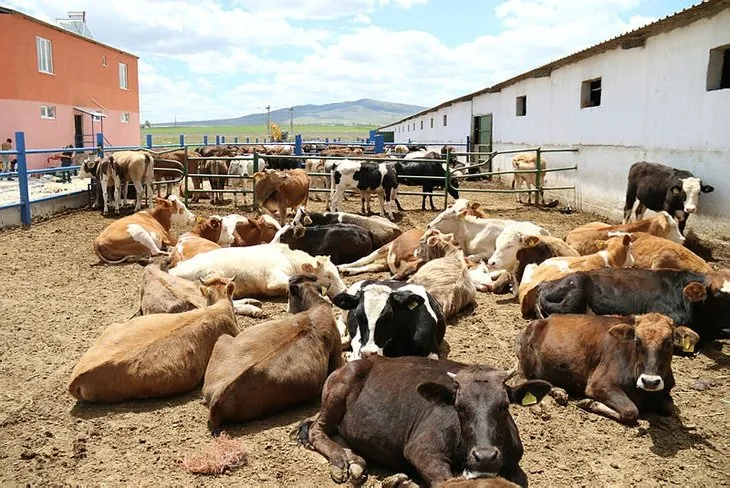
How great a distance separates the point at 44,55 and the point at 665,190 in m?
26.1

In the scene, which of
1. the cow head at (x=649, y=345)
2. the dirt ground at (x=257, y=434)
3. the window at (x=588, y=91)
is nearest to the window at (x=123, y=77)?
the window at (x=588, y=91)

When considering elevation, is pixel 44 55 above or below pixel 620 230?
above

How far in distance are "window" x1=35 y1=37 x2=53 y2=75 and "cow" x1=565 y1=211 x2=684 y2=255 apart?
25.6m

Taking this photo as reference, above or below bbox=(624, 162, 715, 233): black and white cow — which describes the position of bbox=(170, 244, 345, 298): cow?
below

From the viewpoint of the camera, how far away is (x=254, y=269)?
756 cm

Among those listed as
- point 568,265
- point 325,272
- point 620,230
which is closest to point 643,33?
point 620,230

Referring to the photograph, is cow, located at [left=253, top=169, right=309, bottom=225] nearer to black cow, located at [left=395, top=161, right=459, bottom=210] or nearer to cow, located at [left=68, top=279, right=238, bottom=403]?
black cow, located at [left=395, top=161, right=459, bottom=210]

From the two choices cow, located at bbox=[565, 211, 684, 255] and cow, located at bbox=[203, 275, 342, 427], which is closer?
cow, located at bbox=[203, 275, 342, 427]

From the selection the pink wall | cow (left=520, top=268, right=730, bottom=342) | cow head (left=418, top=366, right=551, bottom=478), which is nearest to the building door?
the pink wall

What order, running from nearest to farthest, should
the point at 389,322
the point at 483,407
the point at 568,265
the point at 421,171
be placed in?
the point at 483,407, the point at 389,322, the point at 568,265, the point at 421,171

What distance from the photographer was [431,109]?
140 feet

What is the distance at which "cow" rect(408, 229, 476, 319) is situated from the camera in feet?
22.5

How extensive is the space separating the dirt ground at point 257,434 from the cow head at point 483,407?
Answer: 1.90ft

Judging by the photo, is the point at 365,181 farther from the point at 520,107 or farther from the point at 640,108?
the point at 520,107
